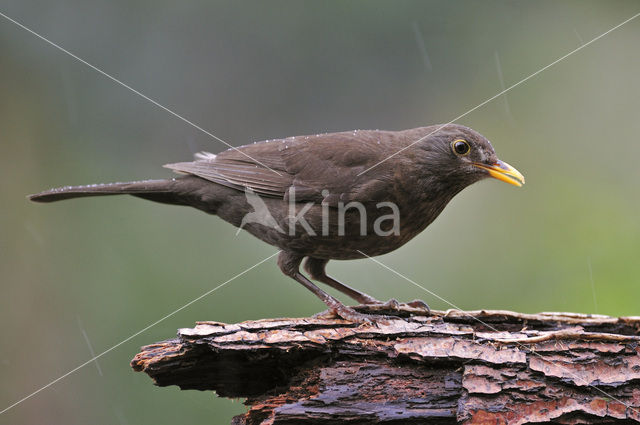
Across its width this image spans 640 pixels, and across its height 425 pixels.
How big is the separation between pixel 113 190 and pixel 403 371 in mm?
2657

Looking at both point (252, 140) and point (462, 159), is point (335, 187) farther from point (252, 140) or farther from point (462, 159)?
point (252, 140)

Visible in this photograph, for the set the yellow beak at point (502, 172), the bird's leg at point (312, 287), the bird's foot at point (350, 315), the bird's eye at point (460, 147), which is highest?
the bird's eye at point (460, 147)

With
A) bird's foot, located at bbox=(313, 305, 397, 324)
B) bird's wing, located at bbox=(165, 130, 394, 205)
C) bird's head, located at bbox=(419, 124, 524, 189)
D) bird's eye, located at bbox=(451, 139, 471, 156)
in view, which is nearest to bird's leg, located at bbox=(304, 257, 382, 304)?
bird's foot, located at bbox=(313, 305, 397, 324)

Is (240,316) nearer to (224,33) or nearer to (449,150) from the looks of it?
(449,150)

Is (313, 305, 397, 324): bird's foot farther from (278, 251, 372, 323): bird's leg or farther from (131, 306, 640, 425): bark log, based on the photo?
(131, 306, 640, 425): bark log

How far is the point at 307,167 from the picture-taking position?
15.6 ft

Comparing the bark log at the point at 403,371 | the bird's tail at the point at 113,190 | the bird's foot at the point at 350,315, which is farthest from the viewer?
the bird's tail at the point at 113,190

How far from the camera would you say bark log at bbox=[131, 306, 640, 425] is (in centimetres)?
314

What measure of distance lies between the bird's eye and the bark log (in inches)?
52.8

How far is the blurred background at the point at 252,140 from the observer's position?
17.7ft

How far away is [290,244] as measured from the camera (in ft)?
15.1

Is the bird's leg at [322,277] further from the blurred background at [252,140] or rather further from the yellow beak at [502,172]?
the yellow beak at [502,172]

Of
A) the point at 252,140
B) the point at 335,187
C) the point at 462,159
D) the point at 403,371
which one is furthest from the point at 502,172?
the point at 252,140

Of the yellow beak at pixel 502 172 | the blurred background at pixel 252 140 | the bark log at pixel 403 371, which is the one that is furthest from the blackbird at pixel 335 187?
the blurred background at pixel 252 140
